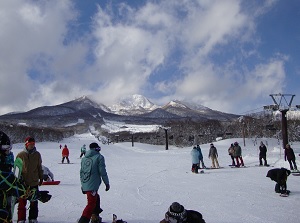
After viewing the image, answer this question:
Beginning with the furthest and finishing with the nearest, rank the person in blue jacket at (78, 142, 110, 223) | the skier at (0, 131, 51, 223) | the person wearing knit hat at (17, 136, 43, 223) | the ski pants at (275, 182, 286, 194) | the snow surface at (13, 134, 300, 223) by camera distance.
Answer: the ski pants at (275, 182, 286, 194), the snow surface at (13, 134, 300, 223), the person in blue jacket at (78, 142, 110, 223), the person wearing knit hat at (17, 136, 43, 223), the skier at (0, 131, 51, 223)

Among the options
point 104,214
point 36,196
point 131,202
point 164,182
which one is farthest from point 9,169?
point 164,182

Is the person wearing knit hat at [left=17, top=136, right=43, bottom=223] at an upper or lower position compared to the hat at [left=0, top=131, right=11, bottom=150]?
lower

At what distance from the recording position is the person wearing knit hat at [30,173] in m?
6.00

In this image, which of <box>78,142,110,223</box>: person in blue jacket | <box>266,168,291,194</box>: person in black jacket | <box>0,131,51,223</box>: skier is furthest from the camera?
<box>266,168,291,194</box>: person in black jacket

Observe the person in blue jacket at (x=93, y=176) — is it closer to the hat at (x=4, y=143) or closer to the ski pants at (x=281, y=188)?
the hat at (x=4, y=143)

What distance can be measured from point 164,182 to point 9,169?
9.52 meters

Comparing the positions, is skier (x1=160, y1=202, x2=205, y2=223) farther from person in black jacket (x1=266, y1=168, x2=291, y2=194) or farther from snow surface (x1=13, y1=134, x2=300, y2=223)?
person in black jacket (x1=266, y1=168, x2=291, y2=194)

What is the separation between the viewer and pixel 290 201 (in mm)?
8953

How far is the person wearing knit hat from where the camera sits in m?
6.00

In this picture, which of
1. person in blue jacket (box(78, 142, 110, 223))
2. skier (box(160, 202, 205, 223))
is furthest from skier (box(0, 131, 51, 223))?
skier (box(160, 202, 205, 223))

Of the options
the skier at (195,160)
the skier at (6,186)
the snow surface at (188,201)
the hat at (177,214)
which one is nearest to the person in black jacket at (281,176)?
the snow surface at (188,201)

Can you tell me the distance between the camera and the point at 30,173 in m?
6.13

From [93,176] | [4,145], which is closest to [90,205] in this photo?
[93,176]

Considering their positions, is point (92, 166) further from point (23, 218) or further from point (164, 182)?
point (164, 182)
